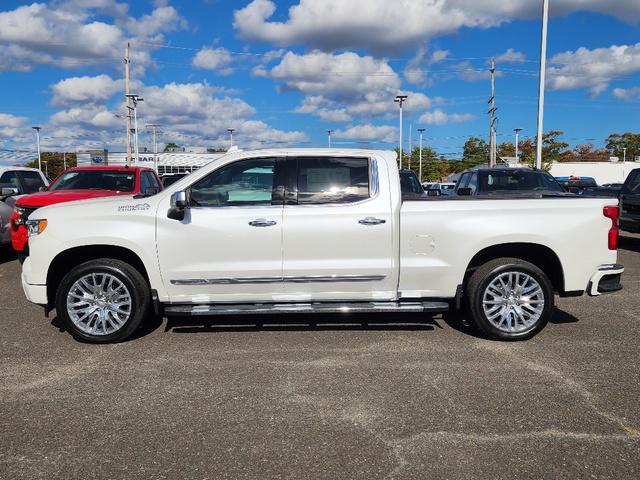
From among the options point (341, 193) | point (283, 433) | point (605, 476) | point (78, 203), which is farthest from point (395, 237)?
point (78, 203)

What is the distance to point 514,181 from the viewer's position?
39.7 feet

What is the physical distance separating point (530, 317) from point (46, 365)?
179 inches

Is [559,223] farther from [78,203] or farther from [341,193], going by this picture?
[78,203]

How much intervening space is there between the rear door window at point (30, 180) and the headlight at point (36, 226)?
862 cm

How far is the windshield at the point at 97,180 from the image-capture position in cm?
1009

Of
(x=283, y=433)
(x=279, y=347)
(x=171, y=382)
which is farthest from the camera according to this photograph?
(x=279, y=347)

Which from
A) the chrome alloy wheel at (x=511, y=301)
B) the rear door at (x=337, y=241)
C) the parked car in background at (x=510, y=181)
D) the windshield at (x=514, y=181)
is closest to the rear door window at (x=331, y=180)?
the rear door at (x=337, y=241)

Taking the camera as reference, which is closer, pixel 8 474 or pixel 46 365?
pixel 8 474

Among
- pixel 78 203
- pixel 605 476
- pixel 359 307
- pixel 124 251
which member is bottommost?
pixel 605 476

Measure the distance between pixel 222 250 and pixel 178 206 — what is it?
0.58 m

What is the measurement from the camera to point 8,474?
3.10m

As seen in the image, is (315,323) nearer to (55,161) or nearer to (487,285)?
(487,285)

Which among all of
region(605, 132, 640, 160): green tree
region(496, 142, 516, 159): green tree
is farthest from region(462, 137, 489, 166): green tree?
region(605, 132, 640, 160): green tree

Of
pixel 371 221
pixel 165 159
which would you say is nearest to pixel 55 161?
pixel 165 159
